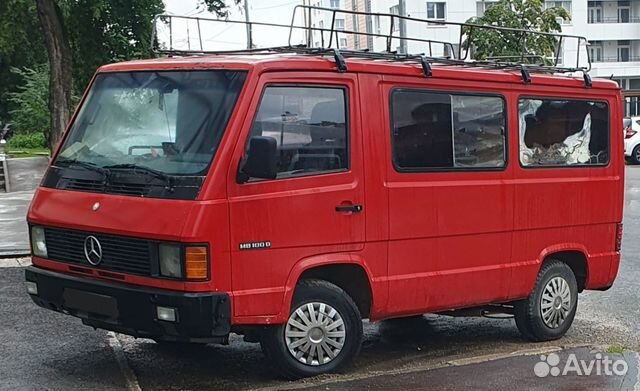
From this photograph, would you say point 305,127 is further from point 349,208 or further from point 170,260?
point 170,260

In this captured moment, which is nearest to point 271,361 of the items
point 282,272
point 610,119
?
point 282,272

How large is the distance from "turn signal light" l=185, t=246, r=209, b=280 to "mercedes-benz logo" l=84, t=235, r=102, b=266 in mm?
737

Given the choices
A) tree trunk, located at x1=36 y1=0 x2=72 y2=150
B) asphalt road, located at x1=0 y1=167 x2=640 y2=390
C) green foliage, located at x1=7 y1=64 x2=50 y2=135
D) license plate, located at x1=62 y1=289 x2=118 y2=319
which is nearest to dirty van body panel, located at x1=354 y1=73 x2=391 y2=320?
asphalt road, located at x1=0 y1=167 x2=640 y2=390

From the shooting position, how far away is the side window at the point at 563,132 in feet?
25.5

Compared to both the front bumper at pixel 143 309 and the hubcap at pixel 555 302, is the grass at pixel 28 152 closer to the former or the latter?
the hubcap at pixel 555 302

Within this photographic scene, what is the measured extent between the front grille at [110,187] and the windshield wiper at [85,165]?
64 millimetres

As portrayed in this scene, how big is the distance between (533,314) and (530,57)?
264 centimetres

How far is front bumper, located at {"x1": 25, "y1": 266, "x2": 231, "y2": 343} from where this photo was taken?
5.58 metres

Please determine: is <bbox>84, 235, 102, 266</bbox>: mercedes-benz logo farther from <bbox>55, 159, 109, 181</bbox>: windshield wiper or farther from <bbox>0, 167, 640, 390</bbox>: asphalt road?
<bbox>0, 167, 640, 390</bbox>: asphalt road

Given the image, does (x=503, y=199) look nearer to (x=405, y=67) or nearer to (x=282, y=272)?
(x=405, y=67)

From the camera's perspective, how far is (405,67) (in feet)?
22.4

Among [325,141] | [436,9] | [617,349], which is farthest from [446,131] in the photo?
[436,9]

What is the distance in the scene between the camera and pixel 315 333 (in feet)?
20.6
